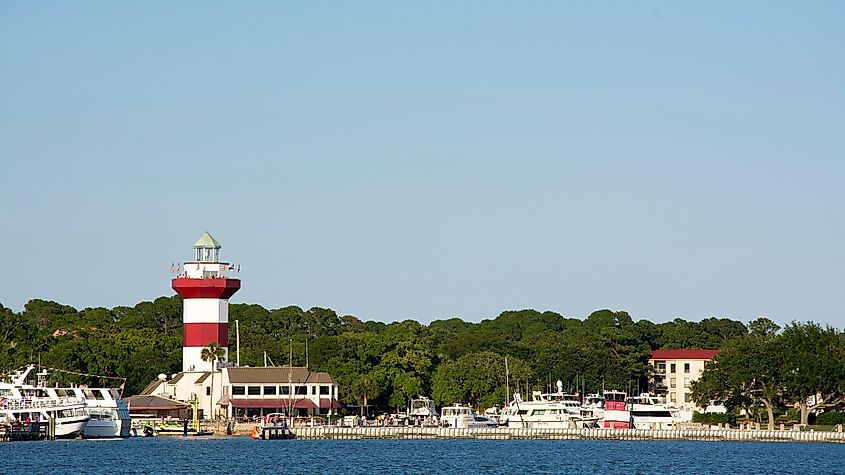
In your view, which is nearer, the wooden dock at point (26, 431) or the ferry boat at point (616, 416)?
the wooden dock at point (26, 431)

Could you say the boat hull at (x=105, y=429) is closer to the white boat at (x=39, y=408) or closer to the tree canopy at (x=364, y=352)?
the white boat at (x=39, y=408)

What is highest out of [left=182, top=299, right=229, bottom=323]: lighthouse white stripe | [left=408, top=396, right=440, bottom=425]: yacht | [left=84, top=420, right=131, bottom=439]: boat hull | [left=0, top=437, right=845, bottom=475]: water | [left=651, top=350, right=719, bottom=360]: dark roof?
[left=182, top=299, right=229, bottom=323]: lighthouse white stripe

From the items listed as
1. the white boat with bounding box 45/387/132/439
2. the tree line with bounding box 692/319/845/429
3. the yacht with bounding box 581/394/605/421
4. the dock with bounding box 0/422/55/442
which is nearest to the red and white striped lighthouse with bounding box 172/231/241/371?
the white boat with bounding box 45/387/132/439

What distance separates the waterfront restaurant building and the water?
11513 millimetres

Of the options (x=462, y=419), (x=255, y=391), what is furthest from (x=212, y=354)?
(x=462, y=419)

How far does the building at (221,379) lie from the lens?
121 metres

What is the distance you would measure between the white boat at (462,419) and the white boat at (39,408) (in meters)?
24.8

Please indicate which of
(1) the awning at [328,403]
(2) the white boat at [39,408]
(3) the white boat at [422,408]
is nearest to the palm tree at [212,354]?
(1) the awning at [328,403]

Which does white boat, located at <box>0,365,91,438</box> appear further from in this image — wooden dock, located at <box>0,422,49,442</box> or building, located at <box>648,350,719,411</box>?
building, located at <box>648,350,719,411</box>

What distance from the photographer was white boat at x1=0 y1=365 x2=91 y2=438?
10444 cm

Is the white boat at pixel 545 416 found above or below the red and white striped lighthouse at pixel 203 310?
below

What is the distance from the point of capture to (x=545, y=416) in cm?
11525

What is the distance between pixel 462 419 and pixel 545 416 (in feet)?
18.9

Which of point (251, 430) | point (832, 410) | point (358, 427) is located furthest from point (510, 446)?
point (832, 410)
